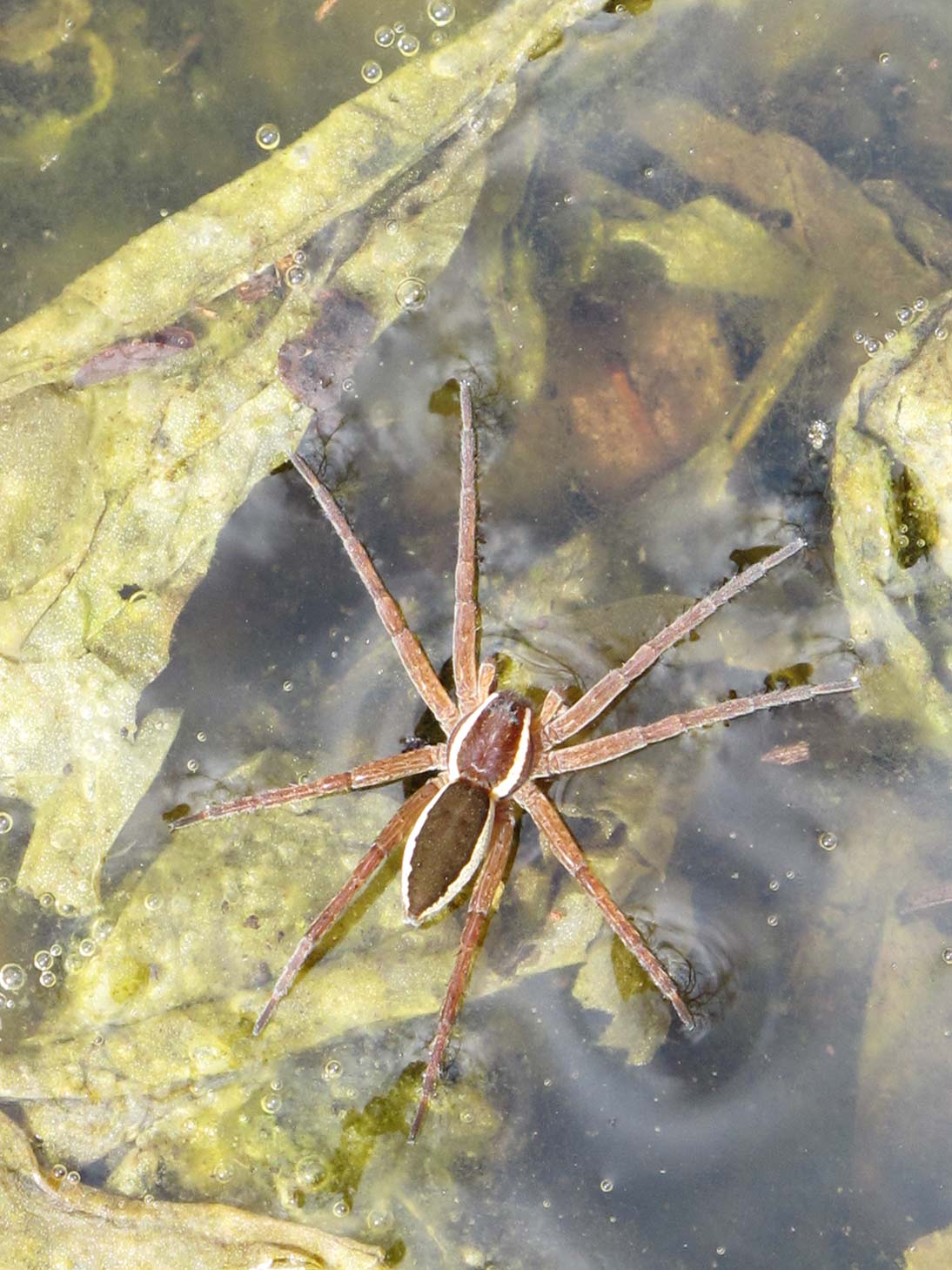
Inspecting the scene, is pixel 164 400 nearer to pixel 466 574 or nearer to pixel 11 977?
pixel 466 574

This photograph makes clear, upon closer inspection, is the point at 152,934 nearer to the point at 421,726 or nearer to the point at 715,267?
the point at 421,726

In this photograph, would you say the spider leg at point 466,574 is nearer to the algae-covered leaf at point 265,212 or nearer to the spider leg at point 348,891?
the spider leg at point 348,891

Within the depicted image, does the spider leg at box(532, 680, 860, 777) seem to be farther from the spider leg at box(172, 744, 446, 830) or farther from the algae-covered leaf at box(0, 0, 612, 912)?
the algae-covered leaf at box(0, 0, 612, 912)

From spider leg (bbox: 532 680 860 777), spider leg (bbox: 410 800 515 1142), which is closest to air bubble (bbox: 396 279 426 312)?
spider leg (bbox: 532 680 860 777)

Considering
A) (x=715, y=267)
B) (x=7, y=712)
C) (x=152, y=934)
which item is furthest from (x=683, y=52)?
(x=152, y=934)

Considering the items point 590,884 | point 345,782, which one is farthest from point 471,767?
point 590,884
